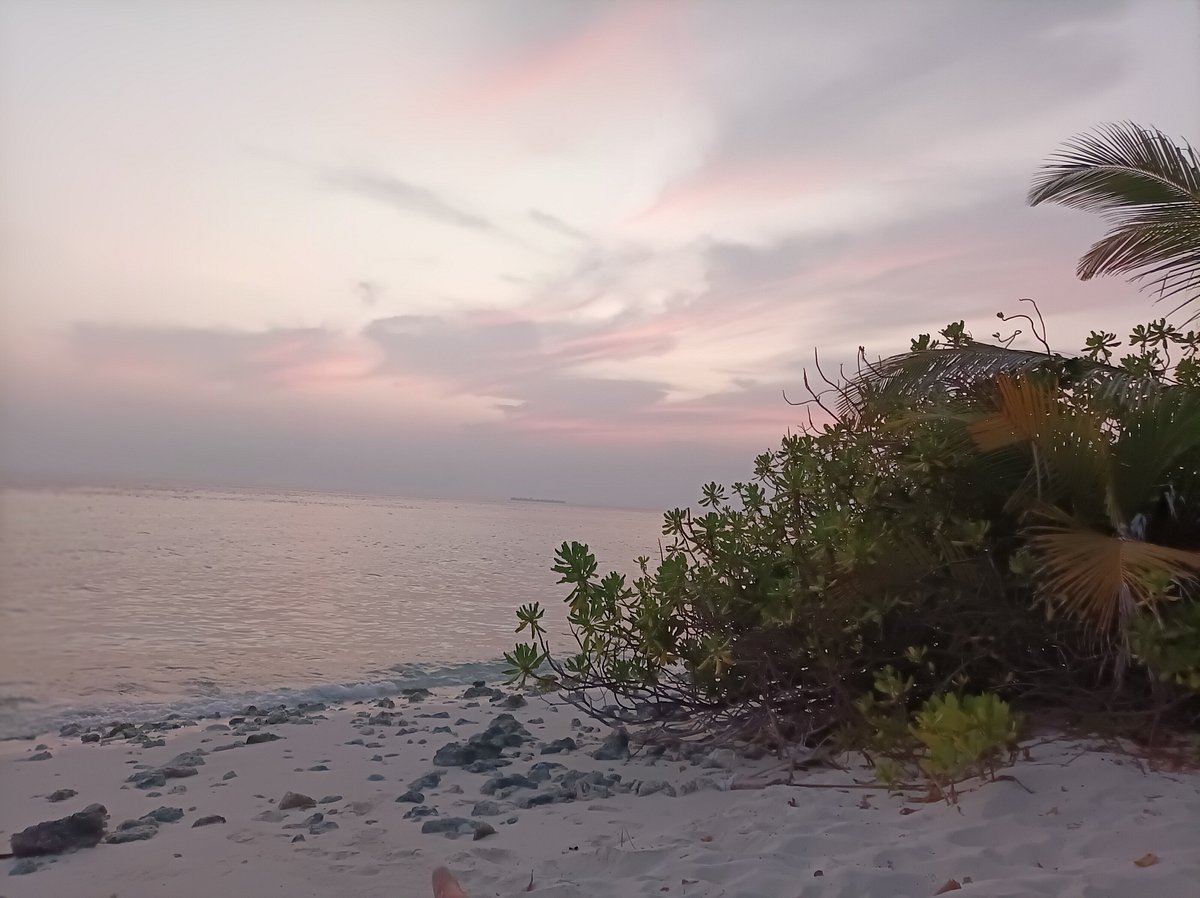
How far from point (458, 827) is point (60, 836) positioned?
6.54ft

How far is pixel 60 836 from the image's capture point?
4109 millimetres

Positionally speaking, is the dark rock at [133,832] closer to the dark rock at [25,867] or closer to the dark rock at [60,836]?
the dark rock at [60,836]

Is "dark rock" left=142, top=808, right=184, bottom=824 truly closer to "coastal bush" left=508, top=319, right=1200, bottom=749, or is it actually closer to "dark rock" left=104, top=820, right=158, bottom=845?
"dark rock" left=104, top=820, right=158, bottom=845

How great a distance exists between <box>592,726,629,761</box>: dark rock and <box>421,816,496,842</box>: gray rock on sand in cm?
162

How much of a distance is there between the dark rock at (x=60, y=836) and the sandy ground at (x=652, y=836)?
0.09m

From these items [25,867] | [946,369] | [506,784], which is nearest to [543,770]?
[506,784]

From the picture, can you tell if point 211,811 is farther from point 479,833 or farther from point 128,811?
point 479,833

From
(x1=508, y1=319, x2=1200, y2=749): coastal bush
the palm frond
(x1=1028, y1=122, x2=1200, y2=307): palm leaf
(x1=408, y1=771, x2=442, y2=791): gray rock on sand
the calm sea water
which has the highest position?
(x1=1028, y1=122, x2=1200, y2=307): palm leaf

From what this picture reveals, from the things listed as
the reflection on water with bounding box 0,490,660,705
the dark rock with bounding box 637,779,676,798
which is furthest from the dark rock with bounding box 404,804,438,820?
the reflection on water with bounding box 0,490,660,705

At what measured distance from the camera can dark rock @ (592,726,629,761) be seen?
18.7 ft

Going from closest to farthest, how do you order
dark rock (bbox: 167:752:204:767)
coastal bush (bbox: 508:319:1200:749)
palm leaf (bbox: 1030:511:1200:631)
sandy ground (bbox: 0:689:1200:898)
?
sandy ground (bbox: 0:689:1200:898), palm leaf (bbox: 1030:511:1200:631), coastal bush (bbox: 508:319:1200:749), dark rock (bbox: 167:752:204:767)

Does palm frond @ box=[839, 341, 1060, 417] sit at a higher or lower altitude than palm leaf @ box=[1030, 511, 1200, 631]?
higher

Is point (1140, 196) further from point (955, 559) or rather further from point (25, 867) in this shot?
point (25, 867)

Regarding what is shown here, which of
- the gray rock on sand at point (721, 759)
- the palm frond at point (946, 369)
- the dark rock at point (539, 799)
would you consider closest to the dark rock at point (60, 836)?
the dark rock at point (539, 799)
